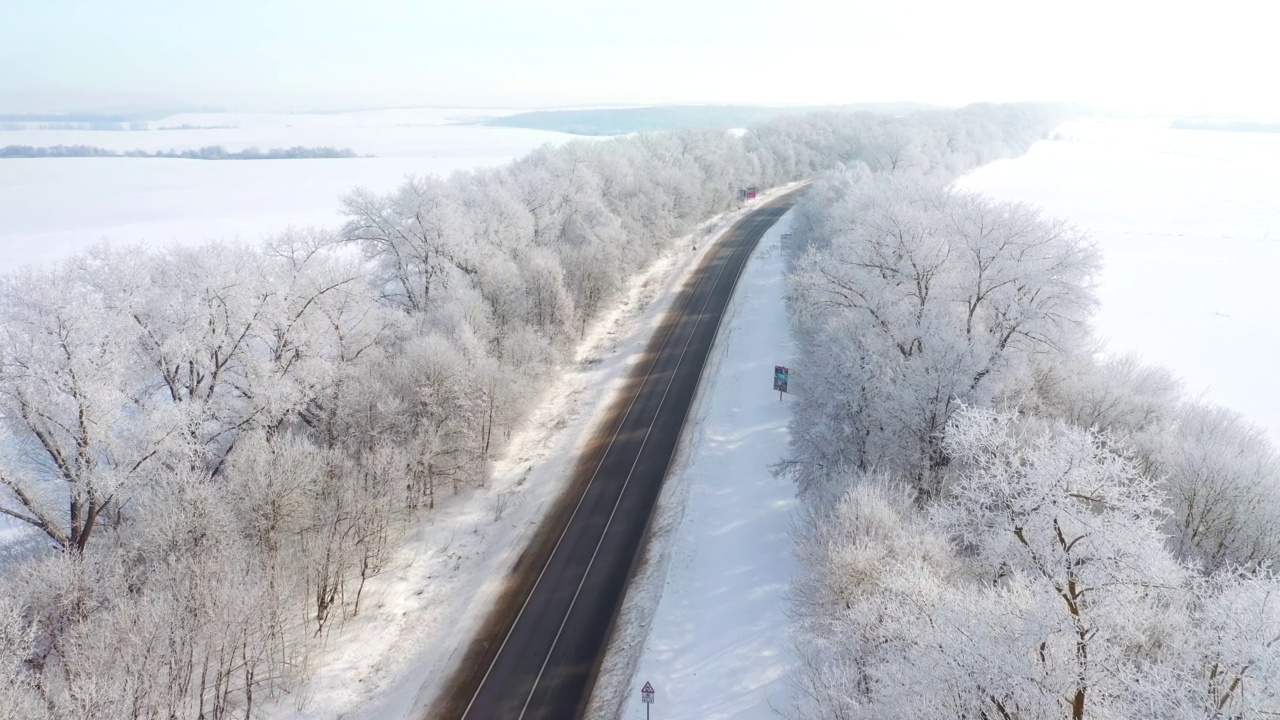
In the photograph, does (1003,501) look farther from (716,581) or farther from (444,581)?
(444,581)

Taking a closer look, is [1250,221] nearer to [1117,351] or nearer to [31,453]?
[1117,351]

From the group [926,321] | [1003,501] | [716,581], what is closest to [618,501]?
[716,581]

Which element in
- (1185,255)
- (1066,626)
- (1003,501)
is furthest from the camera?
(1185,255)

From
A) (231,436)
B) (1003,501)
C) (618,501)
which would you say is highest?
(1003,501)

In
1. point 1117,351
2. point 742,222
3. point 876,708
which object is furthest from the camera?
point 742,222

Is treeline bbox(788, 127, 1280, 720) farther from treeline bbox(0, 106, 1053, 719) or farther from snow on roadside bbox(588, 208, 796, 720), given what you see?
treeline bbox(0, 106, 1053, 719)

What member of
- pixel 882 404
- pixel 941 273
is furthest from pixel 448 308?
pixel 941 273

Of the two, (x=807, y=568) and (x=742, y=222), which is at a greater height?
(x=742, y=222)
